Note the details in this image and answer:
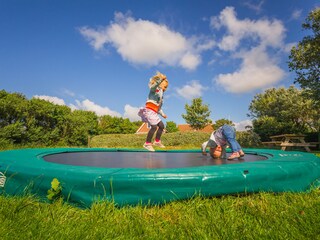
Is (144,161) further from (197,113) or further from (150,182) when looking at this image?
(197,113)

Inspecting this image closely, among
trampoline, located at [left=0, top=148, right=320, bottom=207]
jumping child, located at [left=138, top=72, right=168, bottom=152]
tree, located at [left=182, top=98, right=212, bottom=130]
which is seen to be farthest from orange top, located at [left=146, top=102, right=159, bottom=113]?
tree, located at [left=182, top=98, right=212, bottom=130]

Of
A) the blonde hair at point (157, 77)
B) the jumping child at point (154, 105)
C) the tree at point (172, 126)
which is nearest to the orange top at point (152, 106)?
the jumping child at point (154, 105)

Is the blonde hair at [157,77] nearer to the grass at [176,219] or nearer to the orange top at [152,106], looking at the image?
the orange top at [152,106]

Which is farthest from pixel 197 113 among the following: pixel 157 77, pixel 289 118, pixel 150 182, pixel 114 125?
pixel 150 182

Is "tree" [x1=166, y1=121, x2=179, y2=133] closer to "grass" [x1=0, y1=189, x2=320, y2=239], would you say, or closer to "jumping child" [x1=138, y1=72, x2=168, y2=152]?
"jumping child" [x1=138, y1=72, x2=168, y2=152]

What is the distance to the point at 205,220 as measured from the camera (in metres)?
1.31

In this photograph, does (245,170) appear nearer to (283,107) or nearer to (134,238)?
(134,238)

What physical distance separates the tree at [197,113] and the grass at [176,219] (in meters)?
20.2

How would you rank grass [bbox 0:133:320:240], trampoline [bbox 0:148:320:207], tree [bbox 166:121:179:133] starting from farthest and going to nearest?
1. tree [bbox 166:121:179:133]
2. trampoline [bbox 0:148:320:207]
3. grass [bbox 0:133:320:240]

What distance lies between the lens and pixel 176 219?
1340mm

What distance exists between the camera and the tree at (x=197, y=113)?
21683mm

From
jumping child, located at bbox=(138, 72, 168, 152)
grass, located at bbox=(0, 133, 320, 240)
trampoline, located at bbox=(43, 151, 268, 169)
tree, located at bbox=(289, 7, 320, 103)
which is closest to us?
grass, located at bbox=(0, 133, 320, 240)

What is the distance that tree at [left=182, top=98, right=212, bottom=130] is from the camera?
21.7 metres

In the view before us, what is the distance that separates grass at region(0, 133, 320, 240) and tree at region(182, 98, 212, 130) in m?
20.2
